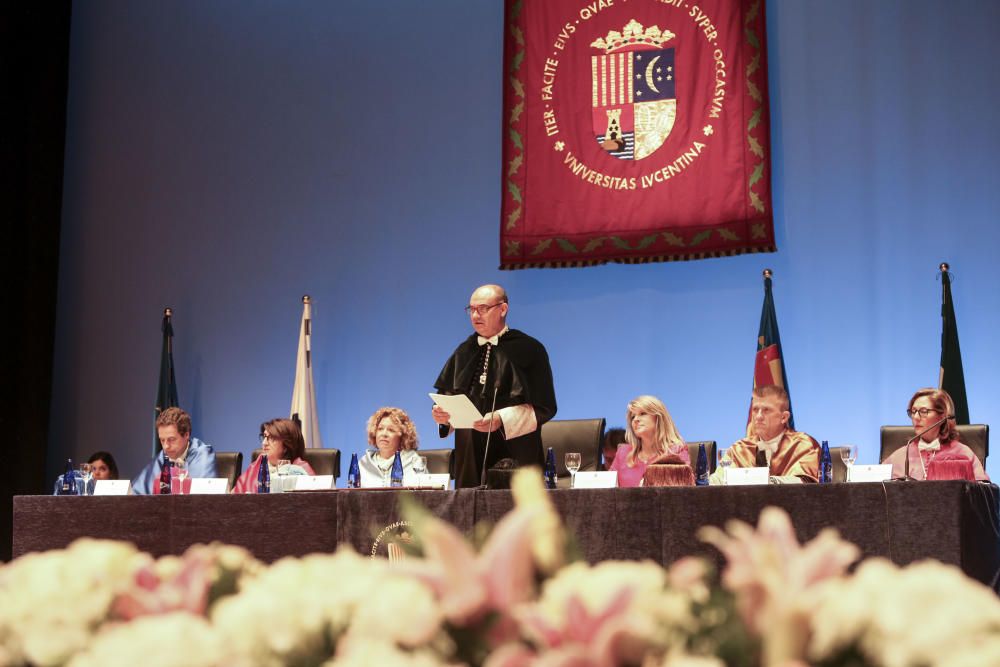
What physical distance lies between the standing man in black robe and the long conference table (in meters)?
0.82

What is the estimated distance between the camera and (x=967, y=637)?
1.61 feet

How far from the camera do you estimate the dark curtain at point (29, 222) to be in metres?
6.62

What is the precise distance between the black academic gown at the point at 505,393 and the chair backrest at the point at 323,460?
0.89m

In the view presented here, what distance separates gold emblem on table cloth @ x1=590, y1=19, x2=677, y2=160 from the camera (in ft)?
20.1

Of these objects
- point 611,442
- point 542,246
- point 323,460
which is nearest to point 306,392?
point 323,460

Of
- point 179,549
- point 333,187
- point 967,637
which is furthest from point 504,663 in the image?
Result: point 333,187

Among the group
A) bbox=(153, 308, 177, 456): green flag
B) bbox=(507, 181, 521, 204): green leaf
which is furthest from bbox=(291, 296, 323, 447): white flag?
bbox=(507, 181, 521, 204): green leaf

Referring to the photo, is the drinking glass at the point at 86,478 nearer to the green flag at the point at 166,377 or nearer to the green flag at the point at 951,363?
A: the green flag at the point at 166,377

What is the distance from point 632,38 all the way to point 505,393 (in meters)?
2.77

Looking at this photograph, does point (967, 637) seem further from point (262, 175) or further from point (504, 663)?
point (262, 175)

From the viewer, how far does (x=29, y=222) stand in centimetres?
686

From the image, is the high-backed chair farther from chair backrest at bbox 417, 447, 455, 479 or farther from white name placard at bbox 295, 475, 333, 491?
white name placard at bbox 295, 475, 333, 491

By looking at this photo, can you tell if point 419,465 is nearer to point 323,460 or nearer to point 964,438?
point 323,460

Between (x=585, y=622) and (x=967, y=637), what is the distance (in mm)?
158
